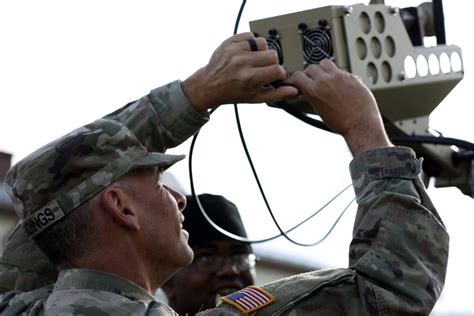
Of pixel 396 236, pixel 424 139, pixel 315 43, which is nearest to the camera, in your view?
pixel 396 236

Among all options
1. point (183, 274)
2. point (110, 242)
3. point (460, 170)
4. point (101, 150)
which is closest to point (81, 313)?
point (110, 242)

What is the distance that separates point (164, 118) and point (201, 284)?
5.79ft

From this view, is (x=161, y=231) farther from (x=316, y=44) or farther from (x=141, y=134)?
(x=316, y=44)

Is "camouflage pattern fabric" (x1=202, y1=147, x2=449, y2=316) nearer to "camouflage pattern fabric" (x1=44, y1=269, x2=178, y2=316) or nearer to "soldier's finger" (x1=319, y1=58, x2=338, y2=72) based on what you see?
"camouflage pattern fabric" (x1=44, y1=269, x2=178, y2=316)

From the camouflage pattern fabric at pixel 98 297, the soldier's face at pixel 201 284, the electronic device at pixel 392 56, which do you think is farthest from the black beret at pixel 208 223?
the camouflage pattern fabric at pixel 98 297

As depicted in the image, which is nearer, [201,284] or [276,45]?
[276,45]

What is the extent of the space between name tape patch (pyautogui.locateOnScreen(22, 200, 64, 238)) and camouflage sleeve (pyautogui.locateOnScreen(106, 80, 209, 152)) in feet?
2.51

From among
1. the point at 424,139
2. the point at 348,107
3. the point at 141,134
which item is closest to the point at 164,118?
the point at 141,134

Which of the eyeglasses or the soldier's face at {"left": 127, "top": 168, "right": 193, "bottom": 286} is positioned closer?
the soldier's face at {"left": 127, "top": 168, "right": 193, "bottom": 286}

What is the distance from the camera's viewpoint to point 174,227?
4.02 metres

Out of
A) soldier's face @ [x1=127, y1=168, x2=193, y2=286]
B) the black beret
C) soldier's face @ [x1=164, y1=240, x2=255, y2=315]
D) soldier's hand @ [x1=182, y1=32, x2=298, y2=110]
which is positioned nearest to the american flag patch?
soldier's face @ [x1=127, y1=168, x2=193, y2=286]

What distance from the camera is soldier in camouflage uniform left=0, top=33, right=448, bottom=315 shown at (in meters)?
3.88

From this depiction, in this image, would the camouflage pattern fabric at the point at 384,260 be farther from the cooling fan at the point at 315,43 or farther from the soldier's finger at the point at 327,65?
the cooling fan at the point at 315,43

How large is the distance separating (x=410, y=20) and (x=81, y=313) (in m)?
1.76
